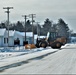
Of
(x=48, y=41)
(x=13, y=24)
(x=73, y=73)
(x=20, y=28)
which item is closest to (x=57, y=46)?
(x=48, y=41)

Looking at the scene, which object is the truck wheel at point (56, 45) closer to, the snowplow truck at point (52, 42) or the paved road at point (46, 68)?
the snowplow truck at point (52, 42)

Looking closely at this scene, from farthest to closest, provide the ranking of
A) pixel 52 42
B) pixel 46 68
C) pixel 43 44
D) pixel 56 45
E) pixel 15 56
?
pixel 43 44, pixel 52 42, pixel 56 45, pixel 15 56, pixel 46 68

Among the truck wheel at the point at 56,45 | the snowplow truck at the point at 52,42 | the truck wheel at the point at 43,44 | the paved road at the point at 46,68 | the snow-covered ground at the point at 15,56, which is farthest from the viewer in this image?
the truck wheel at the point at 43,44

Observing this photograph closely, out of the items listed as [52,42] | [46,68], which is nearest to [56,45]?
[52,42]

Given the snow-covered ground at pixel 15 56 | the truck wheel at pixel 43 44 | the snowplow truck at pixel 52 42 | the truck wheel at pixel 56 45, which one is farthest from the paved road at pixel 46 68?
the truck wheel at pixel 43 44

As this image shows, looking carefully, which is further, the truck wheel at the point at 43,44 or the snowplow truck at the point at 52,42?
the truck wheel at the point at 43,44

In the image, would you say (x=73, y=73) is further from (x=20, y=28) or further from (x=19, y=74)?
(x=20, y=28)

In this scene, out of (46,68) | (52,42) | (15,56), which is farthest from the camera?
(52,42)

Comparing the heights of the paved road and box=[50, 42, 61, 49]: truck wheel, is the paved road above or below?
below

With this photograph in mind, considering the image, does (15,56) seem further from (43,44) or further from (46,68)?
(43,44)

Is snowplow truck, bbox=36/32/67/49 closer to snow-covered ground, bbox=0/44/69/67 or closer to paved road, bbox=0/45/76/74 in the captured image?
snow-covered ground, bbox=0/44/69/67

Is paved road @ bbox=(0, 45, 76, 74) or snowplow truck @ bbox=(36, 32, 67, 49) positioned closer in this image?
paved road @ bbox=(0, 45, 76, 74)

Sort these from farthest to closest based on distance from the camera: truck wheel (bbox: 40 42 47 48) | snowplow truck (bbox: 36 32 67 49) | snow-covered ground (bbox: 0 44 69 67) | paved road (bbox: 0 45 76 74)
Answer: truck wheel (bbox: 40 42 47 48) < snowplow truck (bbox: 36 32 67 49) < snow-covered ground (bbox: 0 44 69 67) < paved road (bbox: 0 45 76 74)

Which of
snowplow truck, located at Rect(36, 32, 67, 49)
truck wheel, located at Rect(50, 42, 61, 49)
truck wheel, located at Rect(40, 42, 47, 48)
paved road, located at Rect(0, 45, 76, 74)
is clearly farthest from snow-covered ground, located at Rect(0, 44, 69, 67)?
truck wheel, located at Rect(40, 42, 47, 48)
